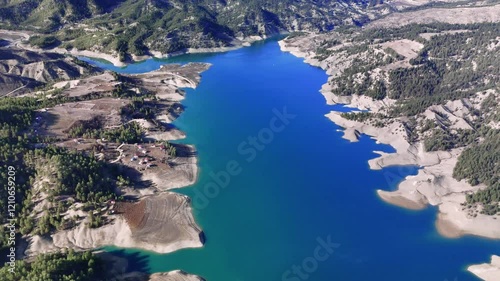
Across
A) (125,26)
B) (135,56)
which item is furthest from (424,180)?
(125,26)

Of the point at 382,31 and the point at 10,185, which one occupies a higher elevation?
the point at 382,31

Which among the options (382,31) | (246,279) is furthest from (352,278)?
(382,31)

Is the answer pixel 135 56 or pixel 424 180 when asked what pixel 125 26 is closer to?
pixel 135 56

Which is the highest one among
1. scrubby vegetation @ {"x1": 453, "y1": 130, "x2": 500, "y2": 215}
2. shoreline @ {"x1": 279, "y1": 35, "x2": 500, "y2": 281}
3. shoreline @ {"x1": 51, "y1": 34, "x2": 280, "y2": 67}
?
scrubby vegetation @ {"x1": 453, "y1": 130, "x2": 500, "y2": 215}

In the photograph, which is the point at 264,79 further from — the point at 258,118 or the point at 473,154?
the point at 473,154

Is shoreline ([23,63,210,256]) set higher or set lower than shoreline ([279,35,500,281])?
lower

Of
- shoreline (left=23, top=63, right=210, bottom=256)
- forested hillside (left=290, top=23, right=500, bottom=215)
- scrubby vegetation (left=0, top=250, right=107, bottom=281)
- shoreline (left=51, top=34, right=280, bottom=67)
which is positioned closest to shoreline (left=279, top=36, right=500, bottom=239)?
forested hillside (left=290, top=23, right=500, bottom=215)

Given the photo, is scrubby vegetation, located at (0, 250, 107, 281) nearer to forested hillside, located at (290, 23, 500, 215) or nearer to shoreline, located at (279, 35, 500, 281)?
shoreline, located at (279, 35, 500, 281)

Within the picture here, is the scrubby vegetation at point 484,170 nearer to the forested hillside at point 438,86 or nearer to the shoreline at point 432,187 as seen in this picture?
the forested hillside at point 438,86
